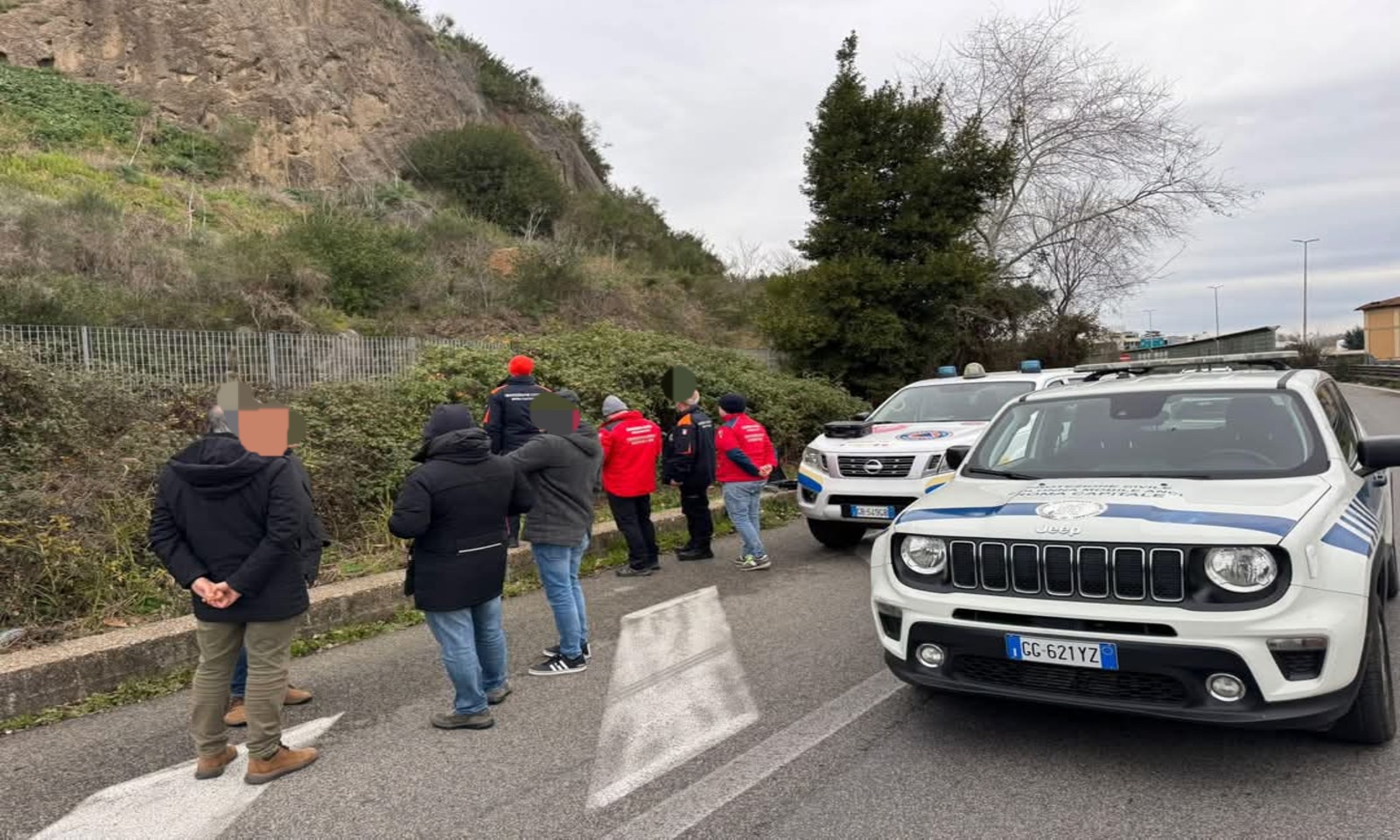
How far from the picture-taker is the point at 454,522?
3957 mm

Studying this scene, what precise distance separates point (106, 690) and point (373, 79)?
30.4 metres

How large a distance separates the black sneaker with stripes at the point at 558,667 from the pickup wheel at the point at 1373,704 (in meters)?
3.61

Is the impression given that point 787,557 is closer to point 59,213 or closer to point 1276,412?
point 1276,412

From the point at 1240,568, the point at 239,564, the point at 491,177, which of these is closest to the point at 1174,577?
the point at 1240,568

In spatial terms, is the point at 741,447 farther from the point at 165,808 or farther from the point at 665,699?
the point at 165,808

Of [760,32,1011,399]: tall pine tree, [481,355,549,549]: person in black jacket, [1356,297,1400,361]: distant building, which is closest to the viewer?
[481,355,549,549]: person in black jacket

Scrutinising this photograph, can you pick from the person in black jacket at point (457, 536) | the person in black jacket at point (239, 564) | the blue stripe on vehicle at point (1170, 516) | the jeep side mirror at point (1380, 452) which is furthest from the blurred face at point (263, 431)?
the jeep side mirror at point (1380, 452)

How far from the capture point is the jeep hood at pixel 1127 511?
128 inches

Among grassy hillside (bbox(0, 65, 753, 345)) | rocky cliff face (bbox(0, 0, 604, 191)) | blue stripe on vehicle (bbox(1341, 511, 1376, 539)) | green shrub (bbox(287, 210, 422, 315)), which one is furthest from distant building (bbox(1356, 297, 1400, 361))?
blue stripe on vehicle (bbox(1341, 511, 1376, 539))

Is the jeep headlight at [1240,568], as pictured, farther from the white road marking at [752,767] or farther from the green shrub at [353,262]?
the green shrub at [353,262]

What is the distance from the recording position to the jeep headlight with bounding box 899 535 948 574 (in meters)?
3.79

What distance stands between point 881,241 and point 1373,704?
15972 mm

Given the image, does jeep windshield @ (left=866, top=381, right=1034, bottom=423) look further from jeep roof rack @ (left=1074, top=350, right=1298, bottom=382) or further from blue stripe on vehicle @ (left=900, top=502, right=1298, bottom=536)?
blue stripe on vehicle @ (left=900, top=502, right=1298, bottom=536)

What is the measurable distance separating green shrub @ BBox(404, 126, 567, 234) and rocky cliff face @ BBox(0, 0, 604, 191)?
149 cm
